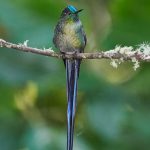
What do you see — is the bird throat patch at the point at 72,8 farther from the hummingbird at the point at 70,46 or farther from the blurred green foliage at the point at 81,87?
the blurred green foliage at the point at 81,87

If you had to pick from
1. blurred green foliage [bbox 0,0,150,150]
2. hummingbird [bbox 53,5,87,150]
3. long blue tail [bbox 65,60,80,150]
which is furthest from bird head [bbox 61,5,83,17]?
blurred green foliage [bbox 0,0,150,150]

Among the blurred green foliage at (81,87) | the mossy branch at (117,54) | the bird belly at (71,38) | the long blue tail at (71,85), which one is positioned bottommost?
the long blue tail at (71,85)

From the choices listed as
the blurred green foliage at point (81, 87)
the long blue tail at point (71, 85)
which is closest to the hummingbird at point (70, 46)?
the long blue tail at point (71, 85)

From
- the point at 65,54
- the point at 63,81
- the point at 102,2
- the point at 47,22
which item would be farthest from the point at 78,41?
the point at 102,2

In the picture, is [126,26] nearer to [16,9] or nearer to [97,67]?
[97,67]

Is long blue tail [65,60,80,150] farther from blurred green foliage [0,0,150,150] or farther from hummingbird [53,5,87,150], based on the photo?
blurred green foliage [0,0,150,150]
